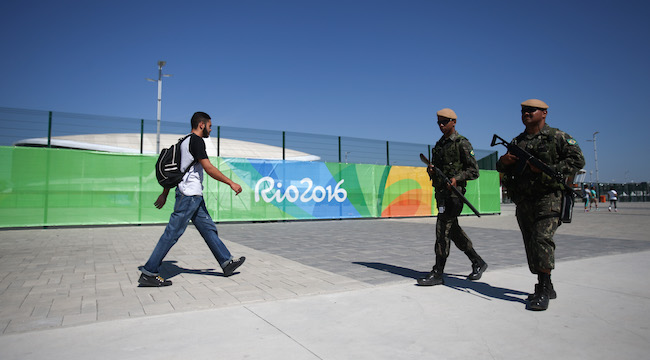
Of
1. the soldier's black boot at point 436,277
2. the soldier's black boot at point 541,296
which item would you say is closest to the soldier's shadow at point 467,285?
the soldier's black boot at point 436,277

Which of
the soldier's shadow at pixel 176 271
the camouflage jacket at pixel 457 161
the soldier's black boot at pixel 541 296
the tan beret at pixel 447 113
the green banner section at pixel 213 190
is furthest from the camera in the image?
the green banner section at pixel 213 190

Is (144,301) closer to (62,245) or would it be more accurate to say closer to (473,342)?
(473,342)

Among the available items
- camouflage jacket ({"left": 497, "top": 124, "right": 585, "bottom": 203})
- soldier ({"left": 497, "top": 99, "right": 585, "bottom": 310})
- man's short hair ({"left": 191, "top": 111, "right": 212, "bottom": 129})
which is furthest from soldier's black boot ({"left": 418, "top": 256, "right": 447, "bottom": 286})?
man's short hair ({"left": 191, "top": 111, "right": 212, "bottom": 129})

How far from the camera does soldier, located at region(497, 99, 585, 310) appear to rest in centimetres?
312

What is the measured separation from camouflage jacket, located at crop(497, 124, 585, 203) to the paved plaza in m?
0.91

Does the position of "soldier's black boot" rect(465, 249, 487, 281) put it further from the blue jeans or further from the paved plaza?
the blue jeans

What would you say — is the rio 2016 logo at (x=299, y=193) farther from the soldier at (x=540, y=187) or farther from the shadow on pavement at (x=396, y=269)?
the soldier at (x=540, y=187)

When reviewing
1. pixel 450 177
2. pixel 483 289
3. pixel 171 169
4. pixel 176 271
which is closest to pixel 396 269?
pixel 483 289

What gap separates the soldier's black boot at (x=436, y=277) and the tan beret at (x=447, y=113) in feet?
4.57

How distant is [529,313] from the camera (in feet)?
9.67

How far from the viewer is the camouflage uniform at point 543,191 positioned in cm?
313

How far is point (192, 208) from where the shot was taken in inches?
159

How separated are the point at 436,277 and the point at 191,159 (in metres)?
2.68

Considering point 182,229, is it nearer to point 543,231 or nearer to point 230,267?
point 230,267
